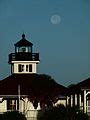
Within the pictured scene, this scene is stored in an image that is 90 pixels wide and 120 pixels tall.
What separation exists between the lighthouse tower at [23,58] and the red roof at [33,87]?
4775 mm

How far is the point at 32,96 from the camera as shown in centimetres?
5356

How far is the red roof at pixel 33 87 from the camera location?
53.6 m

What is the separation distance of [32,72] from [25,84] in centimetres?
792

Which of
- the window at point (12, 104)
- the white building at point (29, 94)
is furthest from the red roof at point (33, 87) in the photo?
the window at point (12, 104)

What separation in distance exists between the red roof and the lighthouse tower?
4.78 metres

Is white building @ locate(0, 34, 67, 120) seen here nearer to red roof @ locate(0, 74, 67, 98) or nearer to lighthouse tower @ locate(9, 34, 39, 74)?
red roof @ locate(0, 74, 67, 98)

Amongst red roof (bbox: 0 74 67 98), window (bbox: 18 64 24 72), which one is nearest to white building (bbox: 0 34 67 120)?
red roof (bbox: 0 74 67 98)

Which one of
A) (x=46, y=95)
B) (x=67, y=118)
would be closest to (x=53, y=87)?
(x=46, y=95)

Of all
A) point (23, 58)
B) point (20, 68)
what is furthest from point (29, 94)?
point (20, 68)

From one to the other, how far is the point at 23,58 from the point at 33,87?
31.3 ft

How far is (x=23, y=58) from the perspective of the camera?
6341cm

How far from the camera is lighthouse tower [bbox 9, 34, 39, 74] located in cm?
6275

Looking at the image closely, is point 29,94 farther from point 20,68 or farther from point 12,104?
point 20,68

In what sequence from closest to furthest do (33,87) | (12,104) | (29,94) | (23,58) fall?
(29,94), (33,87), (12,104), (23,58)
